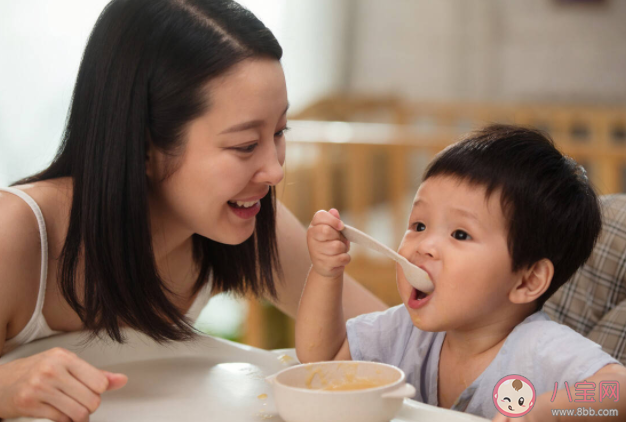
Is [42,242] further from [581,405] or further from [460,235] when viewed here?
[581,405]

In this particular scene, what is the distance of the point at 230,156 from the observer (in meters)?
1.06

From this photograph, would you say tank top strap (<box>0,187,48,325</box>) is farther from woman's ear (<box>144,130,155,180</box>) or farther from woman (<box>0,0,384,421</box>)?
woman's ear (<box>144,130,155,180</box>)

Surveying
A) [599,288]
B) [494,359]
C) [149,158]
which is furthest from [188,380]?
[599,288]

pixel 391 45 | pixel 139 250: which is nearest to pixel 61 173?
pixel 139 250

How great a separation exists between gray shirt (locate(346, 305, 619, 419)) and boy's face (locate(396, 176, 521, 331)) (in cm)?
8

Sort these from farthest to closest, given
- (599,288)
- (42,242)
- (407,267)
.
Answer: (599,288) < (42,242) < (407,267)

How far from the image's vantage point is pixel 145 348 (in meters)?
1.18

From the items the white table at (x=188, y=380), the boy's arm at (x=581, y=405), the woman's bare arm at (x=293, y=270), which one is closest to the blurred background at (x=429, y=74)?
the woman's bare arm at (x=293, y=270)

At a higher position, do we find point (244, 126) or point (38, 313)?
point (244, 126)

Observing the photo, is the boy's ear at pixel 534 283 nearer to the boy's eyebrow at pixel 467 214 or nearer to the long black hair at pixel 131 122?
the boy's eyebrow at pixel 467 214

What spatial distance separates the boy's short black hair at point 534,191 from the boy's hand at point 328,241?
0.18 m

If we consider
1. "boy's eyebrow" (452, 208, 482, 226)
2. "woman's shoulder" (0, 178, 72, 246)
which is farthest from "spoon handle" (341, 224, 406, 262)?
"woman's shoulder" (0, 178, 72, 246)

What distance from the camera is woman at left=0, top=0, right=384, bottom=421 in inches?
41.8

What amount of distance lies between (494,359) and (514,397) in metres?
0.22
